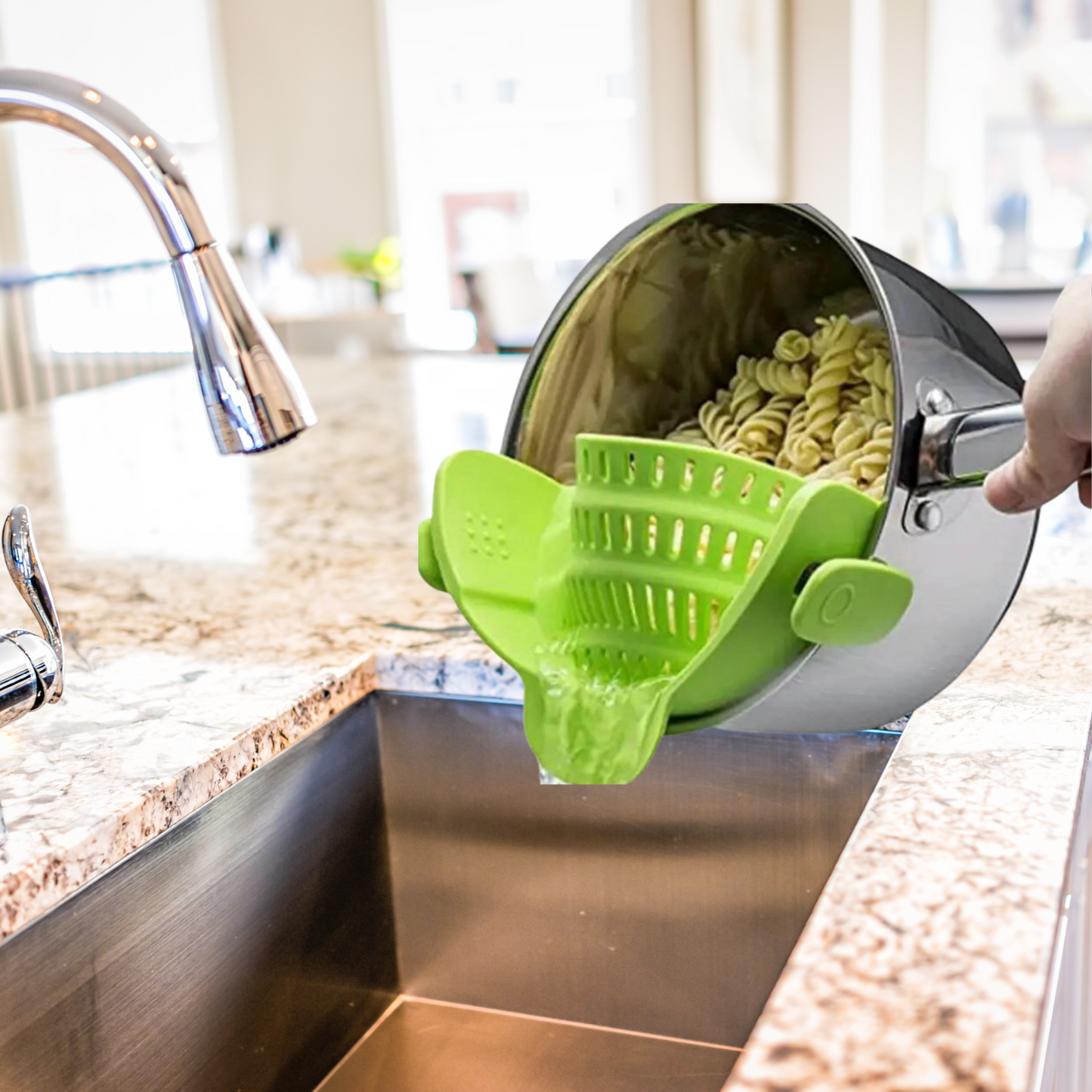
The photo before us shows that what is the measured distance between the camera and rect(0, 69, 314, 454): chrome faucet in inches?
23.9

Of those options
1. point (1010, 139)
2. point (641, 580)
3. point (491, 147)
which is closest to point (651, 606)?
point (641, 580)

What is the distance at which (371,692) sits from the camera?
2.87 feet

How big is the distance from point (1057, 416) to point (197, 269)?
1.26 feet

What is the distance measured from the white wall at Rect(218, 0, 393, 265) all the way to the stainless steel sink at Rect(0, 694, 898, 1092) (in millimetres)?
5782

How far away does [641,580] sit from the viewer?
71 cm

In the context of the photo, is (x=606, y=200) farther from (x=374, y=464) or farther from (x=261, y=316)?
(x=261, y=316)

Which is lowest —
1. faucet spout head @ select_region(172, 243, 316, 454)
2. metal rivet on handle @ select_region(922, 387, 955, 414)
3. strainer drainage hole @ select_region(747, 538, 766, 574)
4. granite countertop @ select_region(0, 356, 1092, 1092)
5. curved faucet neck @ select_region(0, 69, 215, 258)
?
granite countertop @ select_region(0, 356, 1092, 1092)

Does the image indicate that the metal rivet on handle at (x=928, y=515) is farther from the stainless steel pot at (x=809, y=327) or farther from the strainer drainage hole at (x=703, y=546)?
the strainer drainage hole at (x=703, y=546)

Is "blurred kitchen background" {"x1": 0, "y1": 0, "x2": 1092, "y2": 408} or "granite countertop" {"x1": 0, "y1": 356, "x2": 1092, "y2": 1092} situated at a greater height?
"blurred kitchen background" {"x1": 0, "y1": 0, "x2": 1092, "y2": 408}

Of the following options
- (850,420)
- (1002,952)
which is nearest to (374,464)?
(850,420)

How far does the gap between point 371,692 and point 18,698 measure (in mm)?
269

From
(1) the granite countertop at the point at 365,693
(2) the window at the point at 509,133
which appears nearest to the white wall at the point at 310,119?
(2) the window at the point at 509,133

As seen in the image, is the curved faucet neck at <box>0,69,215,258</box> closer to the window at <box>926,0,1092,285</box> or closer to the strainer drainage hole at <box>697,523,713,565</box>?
the strainer drainage hole at <box>697,523,713,565</box>

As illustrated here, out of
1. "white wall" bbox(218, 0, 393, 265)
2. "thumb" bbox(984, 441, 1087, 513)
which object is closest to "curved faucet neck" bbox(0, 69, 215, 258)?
"thumb" bbox(984, 441, 1087, 513)
